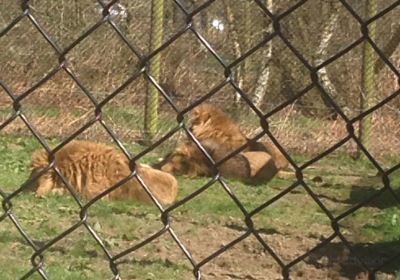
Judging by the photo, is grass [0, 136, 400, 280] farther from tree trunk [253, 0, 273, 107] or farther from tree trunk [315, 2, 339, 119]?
tree trunk [253, 0, 273, 107]

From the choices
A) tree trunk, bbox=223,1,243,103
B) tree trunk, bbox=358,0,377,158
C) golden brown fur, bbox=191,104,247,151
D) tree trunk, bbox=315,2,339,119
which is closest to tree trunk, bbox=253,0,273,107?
tree trunk, bbox=223,1,243,103

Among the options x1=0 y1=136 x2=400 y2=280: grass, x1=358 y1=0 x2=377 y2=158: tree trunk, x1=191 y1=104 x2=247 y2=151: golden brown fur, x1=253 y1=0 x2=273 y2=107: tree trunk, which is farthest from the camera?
x1=253 y1=0 x2=273 y2=107: tree trunk

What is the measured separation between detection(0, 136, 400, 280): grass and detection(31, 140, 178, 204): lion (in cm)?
10

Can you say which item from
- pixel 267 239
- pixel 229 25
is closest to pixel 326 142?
pixel 229 25

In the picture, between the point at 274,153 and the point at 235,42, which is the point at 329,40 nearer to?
the point at 235,42

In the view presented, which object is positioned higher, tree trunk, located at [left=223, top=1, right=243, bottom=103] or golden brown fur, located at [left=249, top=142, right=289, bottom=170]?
tree trunk, located at [left=223, top=1, right=243, bottom=103]

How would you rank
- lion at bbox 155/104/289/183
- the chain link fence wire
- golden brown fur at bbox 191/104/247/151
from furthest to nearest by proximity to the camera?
1. golden brown fur at bbox 191/104/247/151
2. lion at bbox 155/104/289/183
3. the chain link fence wire

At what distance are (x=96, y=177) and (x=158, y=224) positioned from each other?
81cm

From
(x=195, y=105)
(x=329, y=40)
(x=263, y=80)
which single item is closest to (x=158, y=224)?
(x=195, y=105)

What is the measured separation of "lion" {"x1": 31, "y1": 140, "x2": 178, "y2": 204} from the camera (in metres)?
7.10

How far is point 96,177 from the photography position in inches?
281

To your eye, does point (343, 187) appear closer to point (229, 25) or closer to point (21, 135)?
point (229, 25)

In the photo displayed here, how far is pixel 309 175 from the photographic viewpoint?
9.24 m

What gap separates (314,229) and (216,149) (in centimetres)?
173
